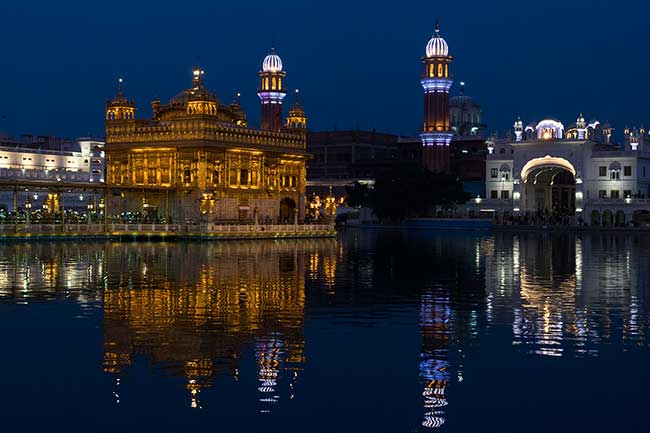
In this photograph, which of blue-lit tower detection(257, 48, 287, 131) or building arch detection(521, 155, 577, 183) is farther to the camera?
blue-lit tower detection(257, 48, 287, 131)

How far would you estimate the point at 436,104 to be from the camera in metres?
104

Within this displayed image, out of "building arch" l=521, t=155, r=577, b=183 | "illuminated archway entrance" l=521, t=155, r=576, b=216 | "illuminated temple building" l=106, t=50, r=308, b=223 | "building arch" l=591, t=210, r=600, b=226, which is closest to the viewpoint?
"illuminated temple building" l=106, t=50, r=308, b=223

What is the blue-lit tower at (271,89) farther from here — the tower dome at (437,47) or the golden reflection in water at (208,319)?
the golden reflection in water at (208,319)

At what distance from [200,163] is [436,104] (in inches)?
1862

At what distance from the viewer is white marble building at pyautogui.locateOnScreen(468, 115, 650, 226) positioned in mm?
93312

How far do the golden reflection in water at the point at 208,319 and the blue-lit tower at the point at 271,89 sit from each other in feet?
228

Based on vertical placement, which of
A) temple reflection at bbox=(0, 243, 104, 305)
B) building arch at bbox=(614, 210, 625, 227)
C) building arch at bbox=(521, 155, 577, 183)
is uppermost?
building arch at bbox=(521, 155, 577, 183)

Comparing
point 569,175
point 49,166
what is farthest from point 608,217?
point 49,166

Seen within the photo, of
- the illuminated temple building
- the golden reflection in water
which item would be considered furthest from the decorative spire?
the golden reflection in water

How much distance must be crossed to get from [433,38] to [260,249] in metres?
61.5

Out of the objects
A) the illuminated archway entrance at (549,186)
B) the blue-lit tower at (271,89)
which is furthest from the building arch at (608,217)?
the blue-lit tower at (271,89)

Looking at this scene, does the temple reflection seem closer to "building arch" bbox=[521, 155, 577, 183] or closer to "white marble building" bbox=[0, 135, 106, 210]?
"white marble building" bbox=[0, 135, 106, 210]

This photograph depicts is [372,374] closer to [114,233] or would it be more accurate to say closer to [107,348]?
[107,348]

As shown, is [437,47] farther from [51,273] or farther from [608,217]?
[51,273]
